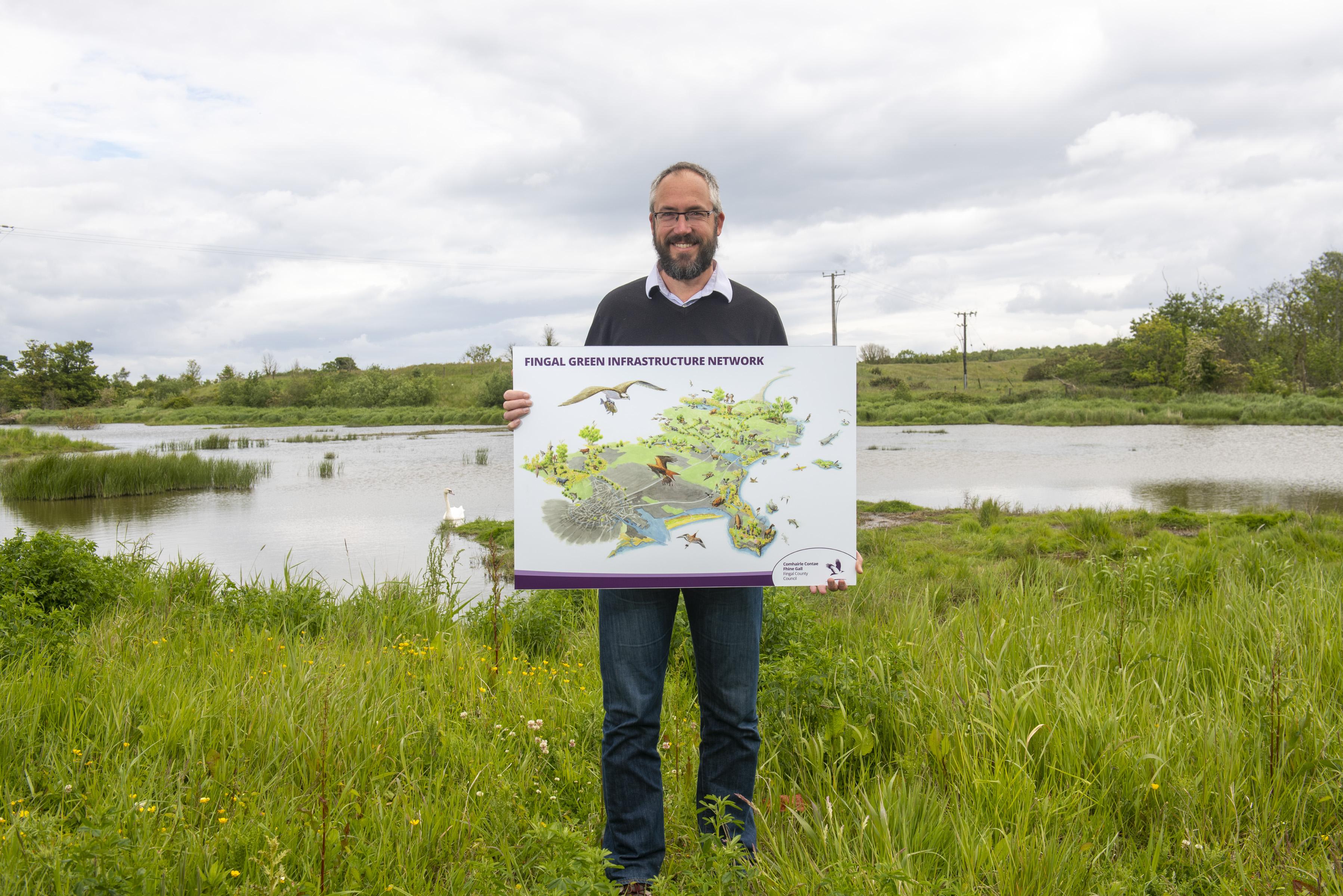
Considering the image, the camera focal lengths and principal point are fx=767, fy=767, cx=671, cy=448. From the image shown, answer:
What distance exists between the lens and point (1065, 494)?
51.3 feet

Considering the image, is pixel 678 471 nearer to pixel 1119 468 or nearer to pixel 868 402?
pixel 1119 468

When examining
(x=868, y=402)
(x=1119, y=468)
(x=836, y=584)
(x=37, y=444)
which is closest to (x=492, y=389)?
(x=868, y=402)

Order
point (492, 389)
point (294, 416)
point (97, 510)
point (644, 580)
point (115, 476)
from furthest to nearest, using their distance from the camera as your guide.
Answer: point (492, 389) → point (294, 416) → point (115, 476) → point (97, 510) → point (644, 580)

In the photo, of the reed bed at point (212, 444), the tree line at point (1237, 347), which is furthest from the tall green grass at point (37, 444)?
the tree line at point (1237, 347)

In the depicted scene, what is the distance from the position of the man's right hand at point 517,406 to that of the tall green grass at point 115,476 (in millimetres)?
20318

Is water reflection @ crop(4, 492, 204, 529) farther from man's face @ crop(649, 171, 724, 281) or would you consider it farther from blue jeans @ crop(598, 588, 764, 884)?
man's face @ crop(649, 171, 724, 281)

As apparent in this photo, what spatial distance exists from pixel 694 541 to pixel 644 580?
0.63 feet

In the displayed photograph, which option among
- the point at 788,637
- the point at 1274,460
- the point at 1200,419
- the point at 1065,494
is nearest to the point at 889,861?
the point at 788,637

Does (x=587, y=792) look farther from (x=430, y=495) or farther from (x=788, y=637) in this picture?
(x=430, y=495)

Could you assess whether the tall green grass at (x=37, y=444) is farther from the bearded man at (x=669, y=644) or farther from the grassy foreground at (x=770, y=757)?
the bearded man at (x=669, y=644)

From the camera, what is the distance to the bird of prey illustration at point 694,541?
7.65 feet

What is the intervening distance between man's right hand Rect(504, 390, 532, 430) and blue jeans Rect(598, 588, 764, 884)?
602 millimetres

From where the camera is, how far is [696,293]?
2541mm

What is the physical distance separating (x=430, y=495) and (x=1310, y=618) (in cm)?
1610
